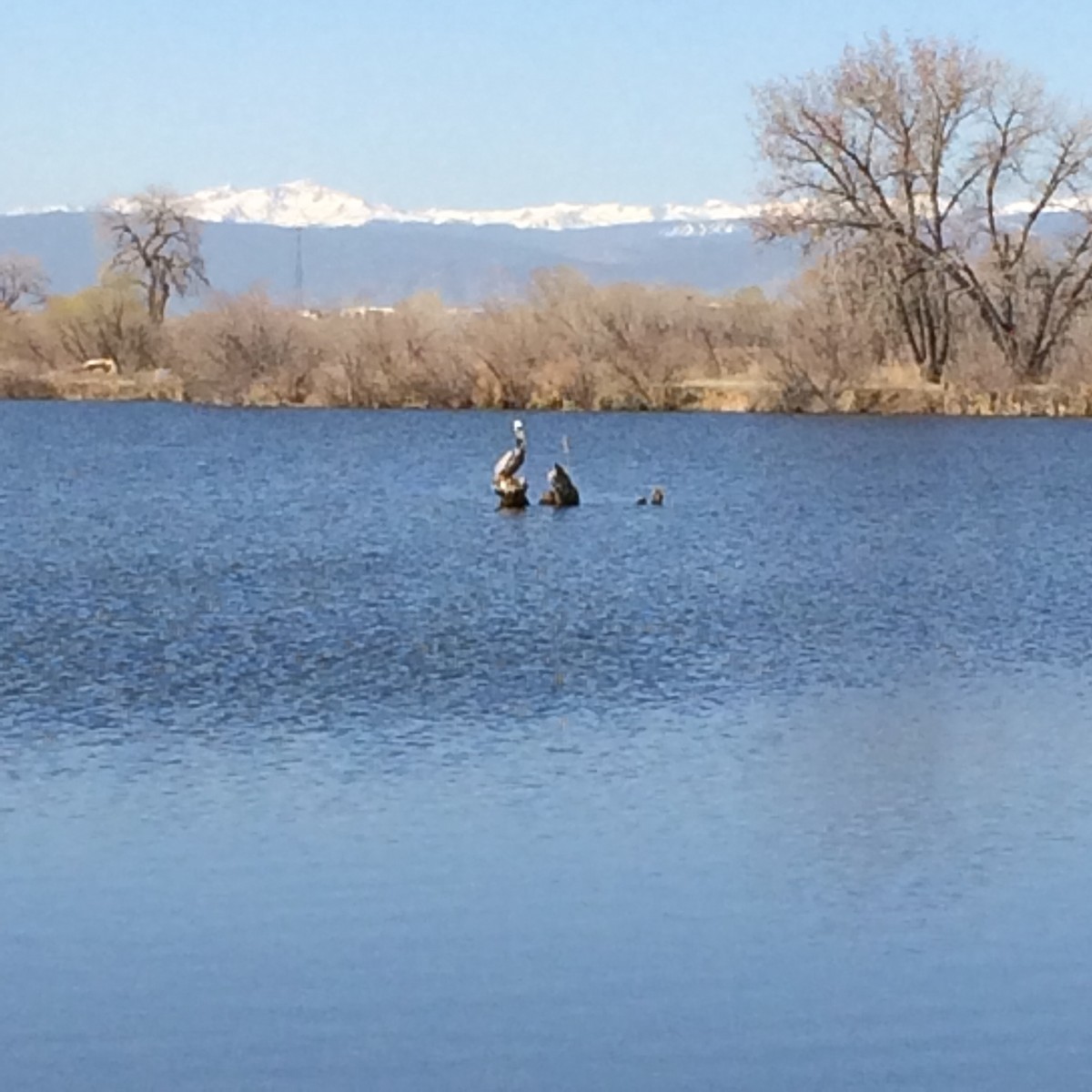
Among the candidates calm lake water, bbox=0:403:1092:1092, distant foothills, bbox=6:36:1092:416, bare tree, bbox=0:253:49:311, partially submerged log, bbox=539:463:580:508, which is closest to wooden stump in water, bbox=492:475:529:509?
partially submerged log, bbox=539:463:580:508

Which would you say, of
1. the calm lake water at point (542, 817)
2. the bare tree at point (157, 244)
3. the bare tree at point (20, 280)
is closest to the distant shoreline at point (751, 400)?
the bare tree at point (157, 244)

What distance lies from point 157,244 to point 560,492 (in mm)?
69930

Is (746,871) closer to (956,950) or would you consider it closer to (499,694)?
(956,950)

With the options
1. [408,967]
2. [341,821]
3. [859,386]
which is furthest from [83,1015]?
[859,386]

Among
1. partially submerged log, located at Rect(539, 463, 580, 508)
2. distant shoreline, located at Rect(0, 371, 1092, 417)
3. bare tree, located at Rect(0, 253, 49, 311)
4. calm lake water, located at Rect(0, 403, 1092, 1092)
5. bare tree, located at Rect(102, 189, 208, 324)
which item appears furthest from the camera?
bare tree, located at Rect(0, 253, 49, 311)

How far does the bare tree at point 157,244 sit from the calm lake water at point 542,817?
73291 millimetres

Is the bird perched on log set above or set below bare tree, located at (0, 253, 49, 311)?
below

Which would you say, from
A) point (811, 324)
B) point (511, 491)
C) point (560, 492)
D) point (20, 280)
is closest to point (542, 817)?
point (511, 491)

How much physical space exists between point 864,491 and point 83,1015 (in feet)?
105

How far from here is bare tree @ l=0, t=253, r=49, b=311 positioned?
119812 mm

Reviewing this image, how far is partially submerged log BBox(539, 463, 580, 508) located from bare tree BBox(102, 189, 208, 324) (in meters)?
65.7

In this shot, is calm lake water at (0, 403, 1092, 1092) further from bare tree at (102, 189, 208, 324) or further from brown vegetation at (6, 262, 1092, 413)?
bare tree at (102, 189, 208, 324)

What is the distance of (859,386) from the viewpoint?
62.7 m

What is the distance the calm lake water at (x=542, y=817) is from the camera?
9.86 m
